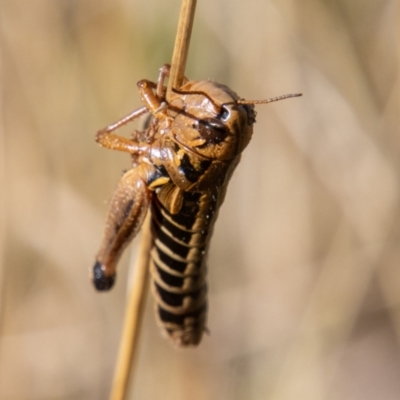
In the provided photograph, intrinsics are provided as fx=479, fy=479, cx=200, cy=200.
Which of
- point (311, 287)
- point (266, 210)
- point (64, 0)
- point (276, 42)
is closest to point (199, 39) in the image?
point (276, 42)

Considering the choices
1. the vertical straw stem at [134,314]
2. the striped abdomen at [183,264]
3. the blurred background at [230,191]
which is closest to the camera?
the striped abdomen at [183,264]

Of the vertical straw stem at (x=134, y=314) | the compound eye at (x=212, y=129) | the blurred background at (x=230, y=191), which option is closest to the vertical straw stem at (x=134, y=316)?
the vertical straw stem at (x=134, y=314)

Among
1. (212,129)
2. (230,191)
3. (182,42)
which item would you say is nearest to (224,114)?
(212,129)

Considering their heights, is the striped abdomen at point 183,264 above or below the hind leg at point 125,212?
below

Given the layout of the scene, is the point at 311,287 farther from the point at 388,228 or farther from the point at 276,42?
the point at 276,42

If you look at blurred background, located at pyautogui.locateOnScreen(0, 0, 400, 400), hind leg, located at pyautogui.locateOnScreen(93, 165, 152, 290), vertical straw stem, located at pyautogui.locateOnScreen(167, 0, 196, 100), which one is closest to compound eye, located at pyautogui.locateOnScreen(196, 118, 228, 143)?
vertical straw stem, located at pyautogui.locateOnScreen(167, 0, 196, 100)

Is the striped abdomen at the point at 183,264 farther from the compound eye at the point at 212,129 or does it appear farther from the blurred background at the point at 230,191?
the blurred background at the point at 230,191

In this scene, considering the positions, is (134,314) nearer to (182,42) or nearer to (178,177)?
(178,177)
